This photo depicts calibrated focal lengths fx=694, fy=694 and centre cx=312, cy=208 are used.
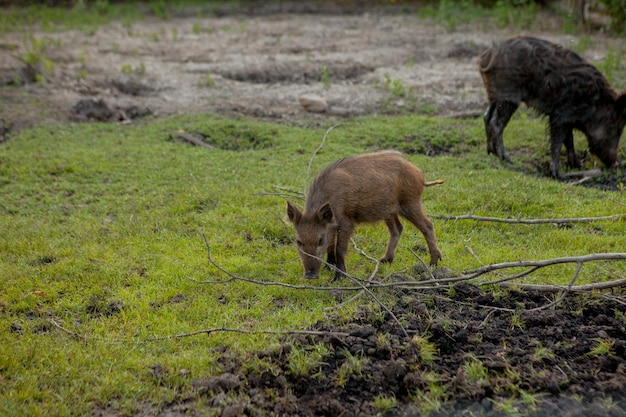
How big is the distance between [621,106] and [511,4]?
422 inches

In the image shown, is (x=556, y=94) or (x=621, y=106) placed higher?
(x=556, y=94)

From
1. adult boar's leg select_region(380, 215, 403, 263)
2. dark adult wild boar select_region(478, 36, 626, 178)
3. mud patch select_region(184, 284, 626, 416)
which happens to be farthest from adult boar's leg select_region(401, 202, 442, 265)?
dark adult wild boar select_region(478, 36, 626, 178)

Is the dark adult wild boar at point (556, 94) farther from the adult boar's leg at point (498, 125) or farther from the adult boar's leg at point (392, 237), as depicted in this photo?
the adult boar's leg at point (392, 237)

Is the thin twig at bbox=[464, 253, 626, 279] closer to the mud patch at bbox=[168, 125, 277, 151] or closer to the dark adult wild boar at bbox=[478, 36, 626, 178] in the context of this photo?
the dark adult wild boar at bbox=[478, 36, 626, 178]

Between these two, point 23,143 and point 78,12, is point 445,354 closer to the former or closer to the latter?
point 23,143

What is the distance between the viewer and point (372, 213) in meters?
6.06

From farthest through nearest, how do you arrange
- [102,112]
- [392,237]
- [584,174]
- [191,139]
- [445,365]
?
[102,112] < [191,139] < [584,174] < [392,237] < [445,365]

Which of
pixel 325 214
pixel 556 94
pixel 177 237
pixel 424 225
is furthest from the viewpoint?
pixel 556 94

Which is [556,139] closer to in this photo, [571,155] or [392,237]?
[571,155]

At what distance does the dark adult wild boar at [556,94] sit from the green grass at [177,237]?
2.23 ft

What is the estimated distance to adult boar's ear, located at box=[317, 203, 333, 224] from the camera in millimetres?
5680

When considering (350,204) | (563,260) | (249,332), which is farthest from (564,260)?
(249,332)

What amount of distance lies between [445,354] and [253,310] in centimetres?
157

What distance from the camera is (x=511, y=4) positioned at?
62.4 feet
